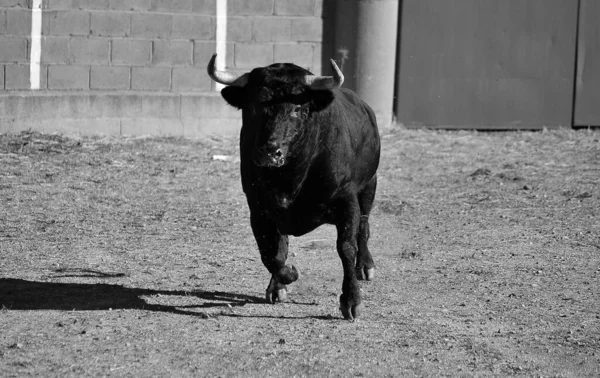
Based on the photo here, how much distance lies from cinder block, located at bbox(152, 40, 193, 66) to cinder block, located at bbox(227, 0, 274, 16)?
2.31 ft

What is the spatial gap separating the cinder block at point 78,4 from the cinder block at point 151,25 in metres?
0.40

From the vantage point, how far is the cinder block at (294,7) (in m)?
13.5

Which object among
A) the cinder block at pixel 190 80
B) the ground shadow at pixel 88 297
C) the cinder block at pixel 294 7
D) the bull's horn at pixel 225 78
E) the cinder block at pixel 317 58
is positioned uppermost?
the cinder block at pixel 294 7

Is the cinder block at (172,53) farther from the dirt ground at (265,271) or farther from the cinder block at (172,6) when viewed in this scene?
the dirt ground at (265,271)

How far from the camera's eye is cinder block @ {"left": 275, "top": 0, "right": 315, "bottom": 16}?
13500 millimetres

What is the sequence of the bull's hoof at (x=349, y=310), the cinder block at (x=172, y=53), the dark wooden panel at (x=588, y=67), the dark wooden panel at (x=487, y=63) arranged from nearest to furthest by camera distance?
the bull's hoof at (x=349, y=310) → the cinder block at (x=172, y=53) → the dark wooden panel at (x=487, y=63) → the dark wooden panel at (x=588, y=67)

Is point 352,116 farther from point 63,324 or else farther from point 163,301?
point 63,324

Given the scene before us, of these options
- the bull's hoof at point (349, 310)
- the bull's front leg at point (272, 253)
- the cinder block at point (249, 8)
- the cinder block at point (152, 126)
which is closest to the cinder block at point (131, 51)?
the cinder block at point (152, 126)

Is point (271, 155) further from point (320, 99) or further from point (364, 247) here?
point (364, 247)

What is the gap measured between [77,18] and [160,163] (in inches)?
81.6

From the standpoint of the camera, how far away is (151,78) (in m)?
12.9

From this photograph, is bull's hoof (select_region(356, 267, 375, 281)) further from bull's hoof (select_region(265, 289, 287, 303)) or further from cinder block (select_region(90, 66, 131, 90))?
cinder block (select_region(90, 66, 131, 90))

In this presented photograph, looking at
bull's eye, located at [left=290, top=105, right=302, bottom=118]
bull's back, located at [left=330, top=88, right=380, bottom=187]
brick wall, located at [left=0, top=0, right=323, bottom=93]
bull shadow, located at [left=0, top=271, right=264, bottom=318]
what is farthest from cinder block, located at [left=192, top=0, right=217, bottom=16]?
bull's eye, located at [left=290, top=105, right=302, bottom=118]

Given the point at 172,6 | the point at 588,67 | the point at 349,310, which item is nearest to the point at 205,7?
the point at 172,6
